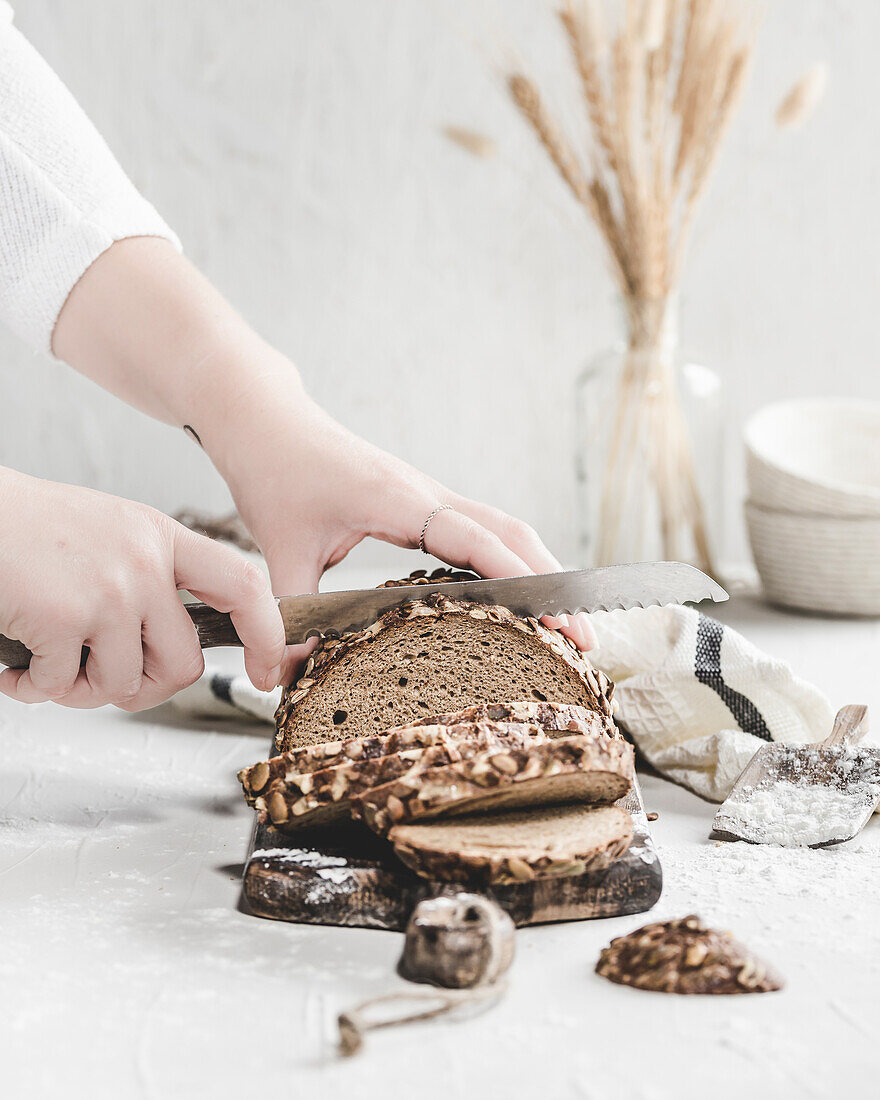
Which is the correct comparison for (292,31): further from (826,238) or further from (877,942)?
(877,942)

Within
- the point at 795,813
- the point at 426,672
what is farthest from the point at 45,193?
the point at 795,813

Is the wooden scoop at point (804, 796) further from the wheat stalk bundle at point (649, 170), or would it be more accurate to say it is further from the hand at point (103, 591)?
the wheat stalk bundle at point (649, 170)

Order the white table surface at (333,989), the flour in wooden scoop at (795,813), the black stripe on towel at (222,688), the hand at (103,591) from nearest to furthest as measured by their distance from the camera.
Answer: the white table surface at (333,989) → the hand at (103,591) → the flour in wooden scoop at (795,813) → the black stripe on towel at (222,688)

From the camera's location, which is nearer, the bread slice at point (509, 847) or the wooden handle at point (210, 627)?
the bread slice at point (509, 847)

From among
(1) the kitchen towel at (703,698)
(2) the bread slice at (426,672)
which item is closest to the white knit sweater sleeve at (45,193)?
(2) the bread slice at (426,672)

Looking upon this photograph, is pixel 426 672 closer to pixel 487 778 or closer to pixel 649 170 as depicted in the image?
pixel 487 778

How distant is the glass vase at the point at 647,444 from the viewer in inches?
90.0

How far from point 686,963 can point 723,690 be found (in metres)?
0.61

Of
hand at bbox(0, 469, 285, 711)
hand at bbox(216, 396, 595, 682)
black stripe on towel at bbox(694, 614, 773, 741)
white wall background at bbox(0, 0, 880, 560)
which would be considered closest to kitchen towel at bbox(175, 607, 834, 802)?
black stripe on towel at bbox(694, 614, 773, 741)

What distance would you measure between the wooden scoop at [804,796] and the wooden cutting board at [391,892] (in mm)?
213

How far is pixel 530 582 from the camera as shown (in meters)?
1.18

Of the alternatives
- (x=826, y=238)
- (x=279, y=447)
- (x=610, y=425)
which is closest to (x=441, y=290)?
(x=610, y=425)

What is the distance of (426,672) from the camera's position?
1.17 meters

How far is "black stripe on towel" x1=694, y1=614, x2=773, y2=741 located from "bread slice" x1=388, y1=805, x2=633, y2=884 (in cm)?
46
